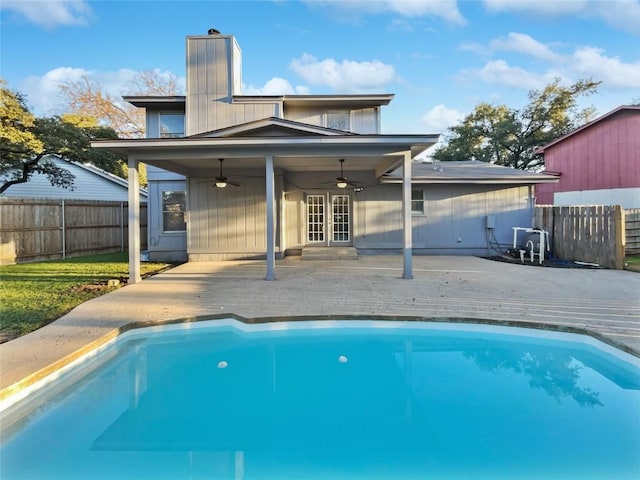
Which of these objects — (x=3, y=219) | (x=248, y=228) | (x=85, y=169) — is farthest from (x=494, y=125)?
(x=3, y=219)

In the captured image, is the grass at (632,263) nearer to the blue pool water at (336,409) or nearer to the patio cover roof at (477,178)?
the patio cover roof at (477,178)

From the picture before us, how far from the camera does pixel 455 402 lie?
12.5 feet

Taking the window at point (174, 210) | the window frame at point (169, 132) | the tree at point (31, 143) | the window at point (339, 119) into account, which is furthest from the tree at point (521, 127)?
the tree at point (31, 143)

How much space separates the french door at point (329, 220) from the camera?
13.5m

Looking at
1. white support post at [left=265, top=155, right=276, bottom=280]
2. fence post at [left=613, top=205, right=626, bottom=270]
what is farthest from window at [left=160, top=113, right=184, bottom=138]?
fence post at [left=613, top=205, right=626, bottom=270]

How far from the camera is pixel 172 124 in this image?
1345 centimetres

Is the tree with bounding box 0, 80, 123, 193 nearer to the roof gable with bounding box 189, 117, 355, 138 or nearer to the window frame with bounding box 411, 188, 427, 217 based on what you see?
the roof gable with bounding box 189, 117, 355, 138

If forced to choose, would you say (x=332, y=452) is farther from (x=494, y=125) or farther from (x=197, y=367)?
(x=494, y=125)

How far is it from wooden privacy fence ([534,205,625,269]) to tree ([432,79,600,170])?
1633cm

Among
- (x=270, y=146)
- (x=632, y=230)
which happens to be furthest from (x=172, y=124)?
(x=632, y=230)

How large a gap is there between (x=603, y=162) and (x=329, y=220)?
13.4 metres

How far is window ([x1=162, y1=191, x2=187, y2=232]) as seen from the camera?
1337 centimetres

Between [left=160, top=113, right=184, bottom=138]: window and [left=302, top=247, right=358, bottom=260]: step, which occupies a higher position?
[left=160, top=113, right=184, bottom=138]: window

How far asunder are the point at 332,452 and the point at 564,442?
1.78 meters
